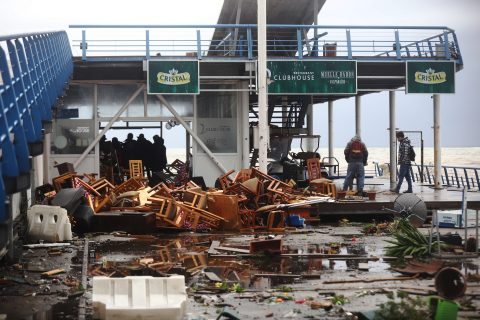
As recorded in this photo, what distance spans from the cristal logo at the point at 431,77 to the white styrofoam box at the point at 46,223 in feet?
46.5

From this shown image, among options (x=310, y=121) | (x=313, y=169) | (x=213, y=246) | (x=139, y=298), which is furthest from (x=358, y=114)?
(x=139, y=298)

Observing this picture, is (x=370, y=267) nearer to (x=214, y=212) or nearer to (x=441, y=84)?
(x=214, y=212)

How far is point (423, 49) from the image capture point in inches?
1021

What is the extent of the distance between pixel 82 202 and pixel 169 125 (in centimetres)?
868

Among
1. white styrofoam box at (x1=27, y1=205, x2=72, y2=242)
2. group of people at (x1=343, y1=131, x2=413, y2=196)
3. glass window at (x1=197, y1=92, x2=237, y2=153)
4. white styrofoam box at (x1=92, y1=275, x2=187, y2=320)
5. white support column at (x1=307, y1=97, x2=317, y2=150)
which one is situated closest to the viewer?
white styrofoam box at (x1=92, y1=275, x2=187, y2=320)

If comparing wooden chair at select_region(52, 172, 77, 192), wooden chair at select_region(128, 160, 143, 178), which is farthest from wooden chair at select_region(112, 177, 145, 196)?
wooden chair at select_region(128, 160, 143, 178)

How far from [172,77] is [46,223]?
9954 mm

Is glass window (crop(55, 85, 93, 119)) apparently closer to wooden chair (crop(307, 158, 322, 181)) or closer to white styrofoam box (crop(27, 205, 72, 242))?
wooden chair (crop(307, 158, 322, 181))

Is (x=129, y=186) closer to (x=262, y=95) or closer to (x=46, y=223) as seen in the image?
(x=262, y=95)

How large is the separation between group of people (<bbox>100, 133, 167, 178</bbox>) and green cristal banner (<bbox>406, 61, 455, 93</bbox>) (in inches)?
340

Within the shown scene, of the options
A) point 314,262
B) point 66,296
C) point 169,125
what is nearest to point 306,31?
point 169,125

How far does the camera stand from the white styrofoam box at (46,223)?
580 inches

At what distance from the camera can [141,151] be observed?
26312 mm

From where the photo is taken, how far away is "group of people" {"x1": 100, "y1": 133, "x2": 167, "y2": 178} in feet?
86.0
